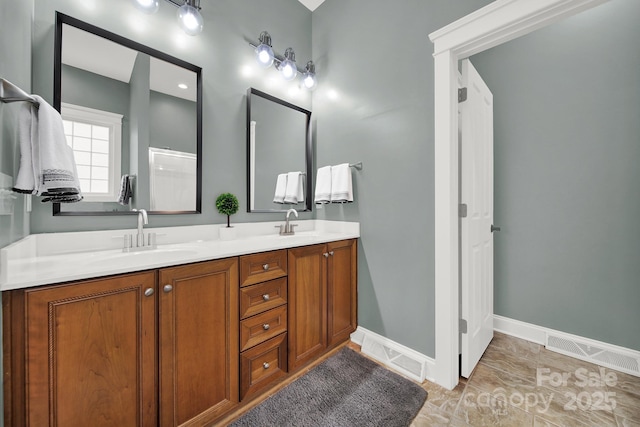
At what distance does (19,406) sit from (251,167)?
1587mm

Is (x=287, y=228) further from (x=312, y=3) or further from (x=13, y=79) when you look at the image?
(x=312, y=3)

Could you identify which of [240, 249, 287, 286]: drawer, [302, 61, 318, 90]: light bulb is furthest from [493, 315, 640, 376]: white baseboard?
[302, 61, 318, 90]: light bulb

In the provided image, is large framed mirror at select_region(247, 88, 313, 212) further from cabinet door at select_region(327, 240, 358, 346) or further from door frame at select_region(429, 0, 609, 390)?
door frame at select_region(429, 0, 609, 390)

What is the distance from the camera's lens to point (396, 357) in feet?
5.81

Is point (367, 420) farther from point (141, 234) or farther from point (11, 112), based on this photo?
point (11, 112)

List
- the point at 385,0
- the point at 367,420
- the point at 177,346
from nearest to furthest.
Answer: the point at 177,346 < the point at 367,420 < the point at 385,0

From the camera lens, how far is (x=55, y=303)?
0.80 metres

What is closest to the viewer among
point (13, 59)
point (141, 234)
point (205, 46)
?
point (13, 59)

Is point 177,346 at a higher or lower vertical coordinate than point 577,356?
higher

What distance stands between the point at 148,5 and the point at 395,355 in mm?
2691

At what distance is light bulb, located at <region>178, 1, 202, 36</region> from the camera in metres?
1.52

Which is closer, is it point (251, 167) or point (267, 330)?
point (267, 330)

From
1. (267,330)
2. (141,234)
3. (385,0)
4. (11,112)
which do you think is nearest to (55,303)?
(141,234)

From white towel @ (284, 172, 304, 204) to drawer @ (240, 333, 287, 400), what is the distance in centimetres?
114
